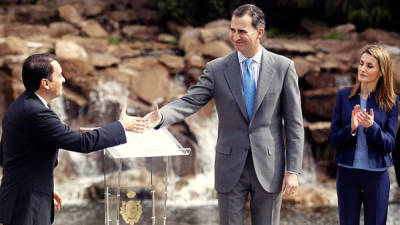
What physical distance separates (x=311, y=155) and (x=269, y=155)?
239 inches

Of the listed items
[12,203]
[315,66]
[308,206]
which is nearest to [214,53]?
[315,66]

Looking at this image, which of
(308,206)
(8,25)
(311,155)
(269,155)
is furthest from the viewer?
(8,25)

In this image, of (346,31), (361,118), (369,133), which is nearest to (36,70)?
(361,118)

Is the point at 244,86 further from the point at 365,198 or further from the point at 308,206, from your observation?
the point at 308,206

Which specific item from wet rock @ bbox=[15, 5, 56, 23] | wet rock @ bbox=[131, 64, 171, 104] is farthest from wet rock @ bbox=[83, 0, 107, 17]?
wet rock @ bbox=[131, 64, 171, 104]

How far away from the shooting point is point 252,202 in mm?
3830

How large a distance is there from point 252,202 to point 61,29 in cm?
972

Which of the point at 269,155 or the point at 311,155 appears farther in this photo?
the point at 311,155

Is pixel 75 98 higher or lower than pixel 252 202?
higher

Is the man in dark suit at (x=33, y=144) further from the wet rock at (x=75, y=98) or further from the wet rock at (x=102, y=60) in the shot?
the wet rock at (x=102, y=60)

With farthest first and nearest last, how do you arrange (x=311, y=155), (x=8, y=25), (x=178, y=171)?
(x=8, y=25)
(x=311, y=155)
(x=178, y=171)

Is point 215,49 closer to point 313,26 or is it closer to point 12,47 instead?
point 12,47

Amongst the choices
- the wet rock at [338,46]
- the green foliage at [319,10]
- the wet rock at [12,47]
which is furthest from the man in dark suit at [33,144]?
the green foliage at [319,10]

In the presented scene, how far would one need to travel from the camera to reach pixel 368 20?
13.8 m
